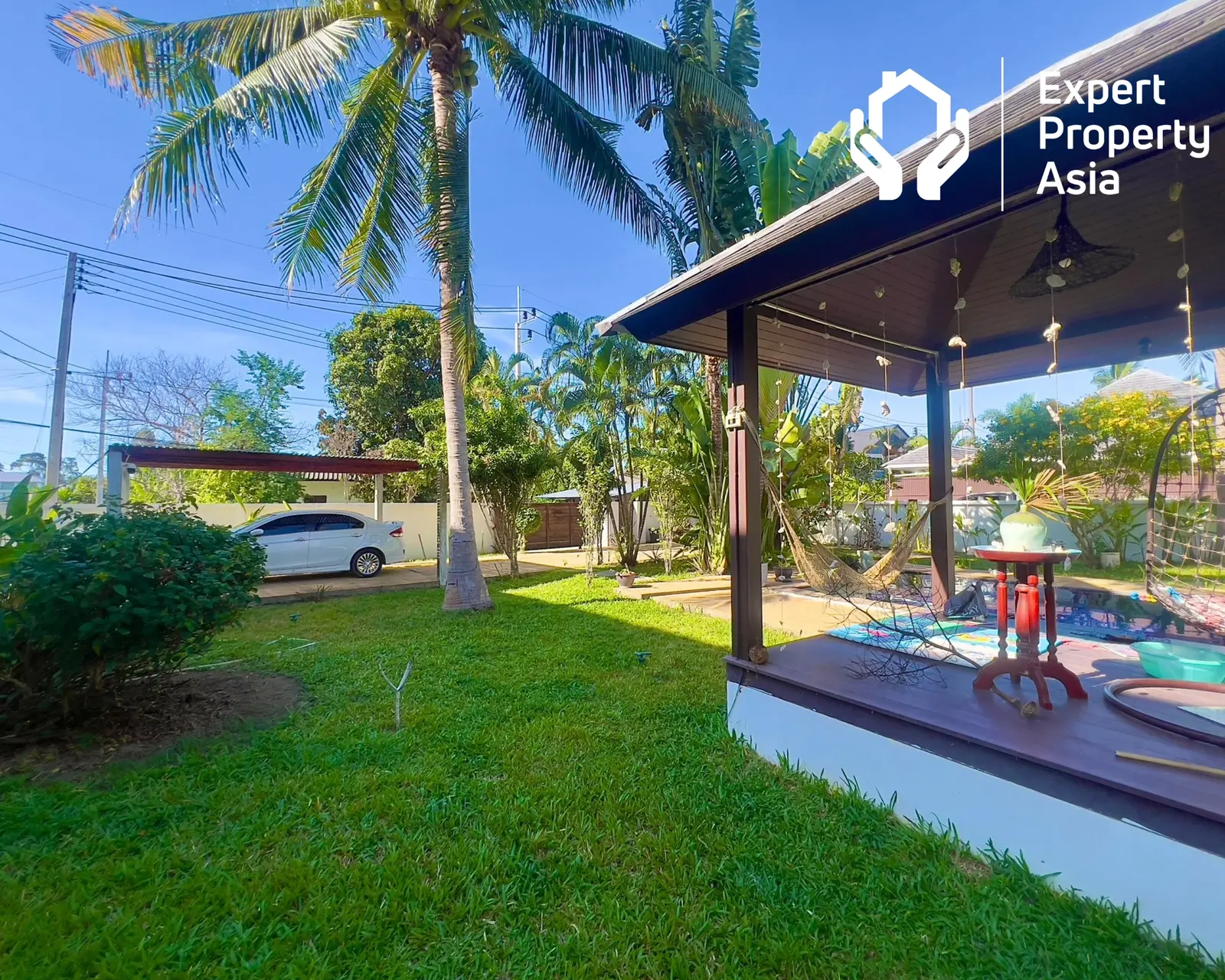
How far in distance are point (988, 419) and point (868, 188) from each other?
409 inches

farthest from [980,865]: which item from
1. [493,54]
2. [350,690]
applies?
[493,54]

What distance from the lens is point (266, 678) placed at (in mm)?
4457

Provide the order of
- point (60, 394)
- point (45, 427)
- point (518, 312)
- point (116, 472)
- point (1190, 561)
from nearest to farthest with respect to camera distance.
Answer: point (1190, 561) → point (116, 472) → point (60, 394) → point (45, 427) → point (518, 312)

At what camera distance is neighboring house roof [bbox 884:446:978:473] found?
33.4ft

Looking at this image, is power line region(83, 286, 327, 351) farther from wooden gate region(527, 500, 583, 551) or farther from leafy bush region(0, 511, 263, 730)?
leafy bush region(0, 511, 263, 730)

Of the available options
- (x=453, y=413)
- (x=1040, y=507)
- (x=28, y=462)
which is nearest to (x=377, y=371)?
(x=453, y=413)

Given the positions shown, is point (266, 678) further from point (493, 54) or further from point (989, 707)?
point (493, 54)

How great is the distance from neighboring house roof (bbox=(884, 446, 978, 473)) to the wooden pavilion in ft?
18.9

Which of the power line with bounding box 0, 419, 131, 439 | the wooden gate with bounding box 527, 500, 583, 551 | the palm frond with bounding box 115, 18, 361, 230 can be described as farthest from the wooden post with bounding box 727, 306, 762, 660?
the power line with bounding box 0, 419, 131, 439

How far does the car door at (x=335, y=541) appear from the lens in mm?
9859

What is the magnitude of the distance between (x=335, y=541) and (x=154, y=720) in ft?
23.0

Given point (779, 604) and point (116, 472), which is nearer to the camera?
point (779, 604)

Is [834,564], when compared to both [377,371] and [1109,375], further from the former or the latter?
[1109,375]

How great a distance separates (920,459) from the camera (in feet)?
60.1
